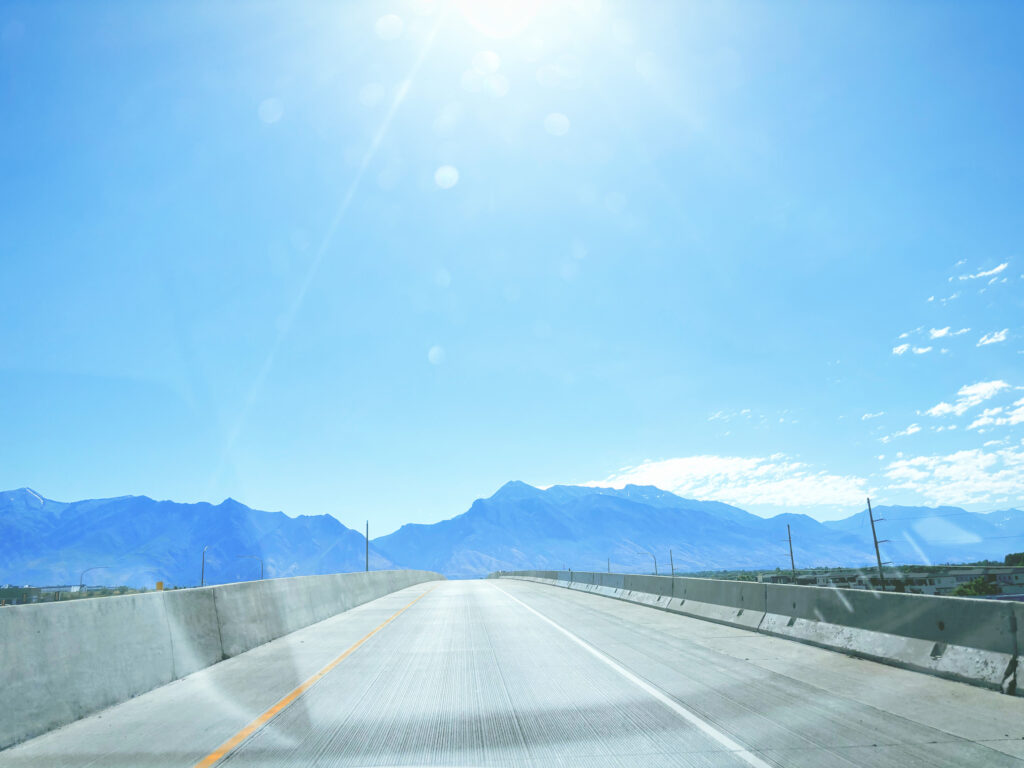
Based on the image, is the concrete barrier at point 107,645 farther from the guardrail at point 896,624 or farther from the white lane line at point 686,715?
the guardrail at point 896,624

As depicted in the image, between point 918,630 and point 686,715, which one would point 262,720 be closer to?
→ point 686,715

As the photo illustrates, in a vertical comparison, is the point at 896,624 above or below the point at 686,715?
above

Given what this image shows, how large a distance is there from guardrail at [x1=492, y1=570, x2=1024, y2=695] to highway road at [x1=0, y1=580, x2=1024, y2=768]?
0.91 ft

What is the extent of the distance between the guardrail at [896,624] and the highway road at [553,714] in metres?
0.28

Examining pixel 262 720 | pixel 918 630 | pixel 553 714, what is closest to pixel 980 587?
pixel 918 630

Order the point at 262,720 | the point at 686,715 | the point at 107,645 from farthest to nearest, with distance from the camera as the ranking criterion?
the point at 107,645, the point at 262,720, the point at 686,715

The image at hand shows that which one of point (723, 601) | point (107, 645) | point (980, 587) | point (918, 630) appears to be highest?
point (107, 645)

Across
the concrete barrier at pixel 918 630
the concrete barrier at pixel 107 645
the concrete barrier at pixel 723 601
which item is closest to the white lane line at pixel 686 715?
the concrete barrier at pixel 918 630

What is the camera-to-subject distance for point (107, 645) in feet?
25.3

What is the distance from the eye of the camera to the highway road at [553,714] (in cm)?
538

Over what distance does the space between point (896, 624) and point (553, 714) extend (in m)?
5.29

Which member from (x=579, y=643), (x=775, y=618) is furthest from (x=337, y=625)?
(x=775, y=618)

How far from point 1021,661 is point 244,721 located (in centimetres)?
792

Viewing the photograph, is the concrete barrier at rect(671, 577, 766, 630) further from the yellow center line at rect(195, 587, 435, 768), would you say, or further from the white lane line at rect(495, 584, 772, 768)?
the yellow center line at rect(195, 587, 435, 768)
